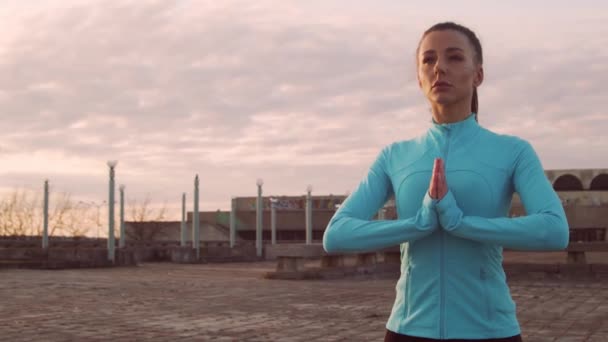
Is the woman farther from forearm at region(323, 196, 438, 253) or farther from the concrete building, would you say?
the concrete building

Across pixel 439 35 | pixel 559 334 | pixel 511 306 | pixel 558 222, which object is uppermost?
pixel 439 35

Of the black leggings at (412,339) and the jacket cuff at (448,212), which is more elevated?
the jacket cuff at (448,212)

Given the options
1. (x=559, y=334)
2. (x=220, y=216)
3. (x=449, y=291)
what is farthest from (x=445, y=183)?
(x=220, y=216)

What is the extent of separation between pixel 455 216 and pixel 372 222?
0.91 feet

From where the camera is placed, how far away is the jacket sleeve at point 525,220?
2002 mm

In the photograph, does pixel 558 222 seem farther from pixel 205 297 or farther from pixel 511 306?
pixel 205 297

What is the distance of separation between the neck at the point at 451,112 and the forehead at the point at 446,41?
15 cm

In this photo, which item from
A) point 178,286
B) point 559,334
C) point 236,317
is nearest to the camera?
A: point 559,334

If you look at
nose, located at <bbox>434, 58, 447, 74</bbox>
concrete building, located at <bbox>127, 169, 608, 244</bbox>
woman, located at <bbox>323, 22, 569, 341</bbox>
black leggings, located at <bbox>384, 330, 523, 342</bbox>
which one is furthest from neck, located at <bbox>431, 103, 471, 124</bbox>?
concrete building, located at <bbox>127, 169, 608, 244</bbox>

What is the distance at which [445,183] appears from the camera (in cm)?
201

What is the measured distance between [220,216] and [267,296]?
57293mm

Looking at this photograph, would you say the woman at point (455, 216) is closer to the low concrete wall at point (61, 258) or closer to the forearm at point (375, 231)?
the forearm at point (375, 231)

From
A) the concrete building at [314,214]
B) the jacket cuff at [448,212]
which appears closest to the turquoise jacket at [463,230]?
the jacket cuff at [448,212]

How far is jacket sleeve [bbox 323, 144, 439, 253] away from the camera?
2.04 m
